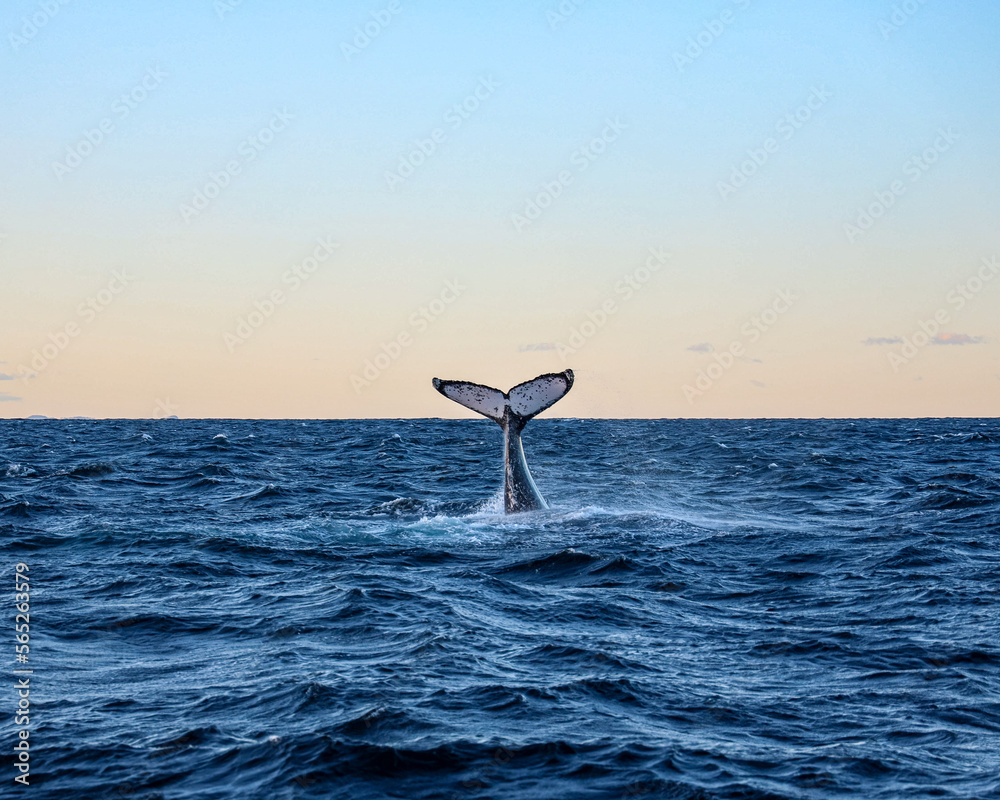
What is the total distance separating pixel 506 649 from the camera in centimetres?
1058

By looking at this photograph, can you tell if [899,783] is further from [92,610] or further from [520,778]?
[92,610]

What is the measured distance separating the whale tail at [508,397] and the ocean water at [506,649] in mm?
2063

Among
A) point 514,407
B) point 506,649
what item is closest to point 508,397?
point 514,407

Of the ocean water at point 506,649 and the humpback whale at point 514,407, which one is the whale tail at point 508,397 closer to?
the humpback whale at point 514,407

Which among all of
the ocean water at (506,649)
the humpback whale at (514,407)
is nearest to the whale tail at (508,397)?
the humpback whale at (514,407)

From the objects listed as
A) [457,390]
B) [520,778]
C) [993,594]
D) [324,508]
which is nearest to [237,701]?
[520,778]

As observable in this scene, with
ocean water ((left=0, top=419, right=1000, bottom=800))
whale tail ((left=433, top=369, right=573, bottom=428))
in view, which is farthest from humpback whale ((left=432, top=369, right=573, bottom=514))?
ocean water ((left=0, top=419, right=1000, bottom=800))

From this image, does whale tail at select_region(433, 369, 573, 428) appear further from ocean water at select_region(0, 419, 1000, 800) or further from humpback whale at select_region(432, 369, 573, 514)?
ocean water at select_region(0, 419, 1000, 800)

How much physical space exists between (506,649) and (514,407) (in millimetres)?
9913

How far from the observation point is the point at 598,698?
29.0 ft

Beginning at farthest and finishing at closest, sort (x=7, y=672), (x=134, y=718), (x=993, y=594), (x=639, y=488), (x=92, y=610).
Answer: (x=639, y=488) < (x=993, y=594) < (x=92, y=610) < (x=7, y=672) < (x=134, y=718)

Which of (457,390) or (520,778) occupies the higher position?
(457,390)

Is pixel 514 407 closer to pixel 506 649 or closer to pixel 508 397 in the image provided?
pixel 508 397

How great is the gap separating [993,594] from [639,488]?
48.6 ft
